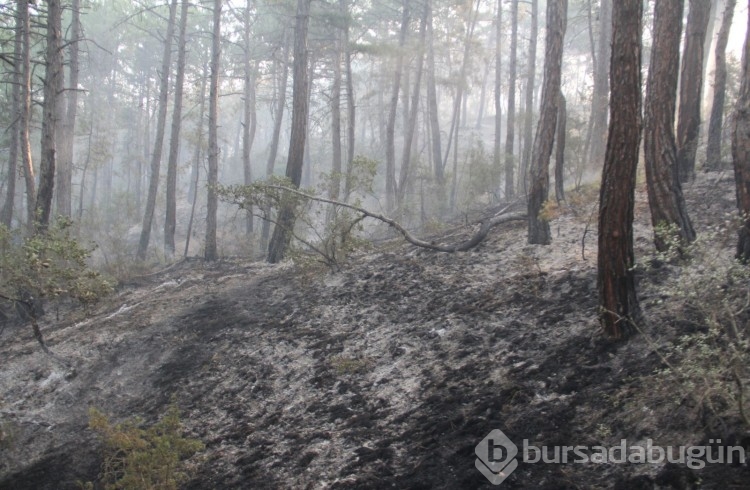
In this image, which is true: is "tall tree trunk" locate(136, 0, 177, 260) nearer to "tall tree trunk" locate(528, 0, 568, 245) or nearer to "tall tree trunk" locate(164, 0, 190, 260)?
"tall tree trunk" locate(164, 0, 190, 260)

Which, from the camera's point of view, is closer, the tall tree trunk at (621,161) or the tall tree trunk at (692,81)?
the tall tree trunk at (621,161)

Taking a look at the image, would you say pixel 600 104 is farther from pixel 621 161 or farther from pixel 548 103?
pixel 621 161

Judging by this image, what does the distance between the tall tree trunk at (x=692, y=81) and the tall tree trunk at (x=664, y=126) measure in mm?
2503

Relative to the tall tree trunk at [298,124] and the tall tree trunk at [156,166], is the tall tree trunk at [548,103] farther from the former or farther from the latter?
the tall tree trunk at [156,166]

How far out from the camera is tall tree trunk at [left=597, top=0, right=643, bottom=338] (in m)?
4.80

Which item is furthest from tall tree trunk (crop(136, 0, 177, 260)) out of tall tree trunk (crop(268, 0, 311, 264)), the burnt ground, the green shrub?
the green shrub

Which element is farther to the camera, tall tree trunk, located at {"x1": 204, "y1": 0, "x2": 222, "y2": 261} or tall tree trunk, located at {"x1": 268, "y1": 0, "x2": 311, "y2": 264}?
tall tree trunk, located at {"x1": 204, "y1": 0, "x2": 222, "y2": 261}

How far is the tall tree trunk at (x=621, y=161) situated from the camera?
4.80 metres

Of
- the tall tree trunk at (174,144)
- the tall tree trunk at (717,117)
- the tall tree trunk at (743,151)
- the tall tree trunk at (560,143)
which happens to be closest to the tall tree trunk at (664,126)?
the tall tree trunk at (743,151)

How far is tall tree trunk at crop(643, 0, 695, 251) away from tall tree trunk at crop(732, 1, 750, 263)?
856 mm

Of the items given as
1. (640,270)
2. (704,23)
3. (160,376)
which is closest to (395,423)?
(640,270)

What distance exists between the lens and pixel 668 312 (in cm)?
538

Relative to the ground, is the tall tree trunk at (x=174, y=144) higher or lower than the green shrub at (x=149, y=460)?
higher

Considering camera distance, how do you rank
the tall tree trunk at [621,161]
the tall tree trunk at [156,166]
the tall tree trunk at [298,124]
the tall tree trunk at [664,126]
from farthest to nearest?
the tall tree trunk at [156,166] < the tall tree trunk at [298,124] < the tall tree trunk at [664,126] < the tall tree trunk at [621,161]
